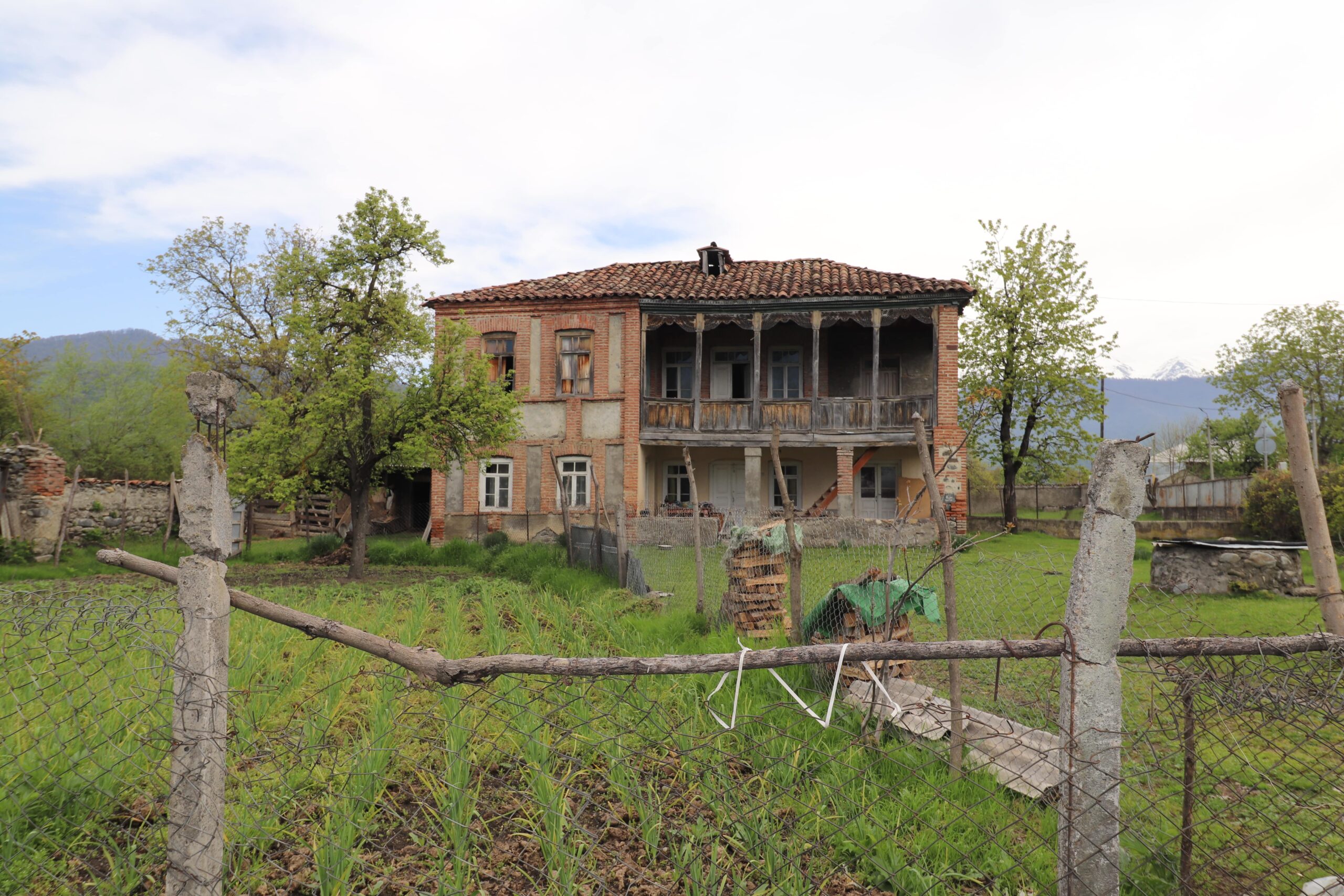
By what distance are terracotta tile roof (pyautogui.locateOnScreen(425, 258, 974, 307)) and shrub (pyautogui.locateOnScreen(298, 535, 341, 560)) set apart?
7.48 meters

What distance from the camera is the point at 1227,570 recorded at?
34.9 ft

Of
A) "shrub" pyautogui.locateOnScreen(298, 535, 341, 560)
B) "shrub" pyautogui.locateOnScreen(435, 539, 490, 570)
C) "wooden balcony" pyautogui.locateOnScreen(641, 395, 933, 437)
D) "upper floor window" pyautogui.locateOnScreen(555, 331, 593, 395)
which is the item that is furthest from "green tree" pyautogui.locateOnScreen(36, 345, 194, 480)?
"wooden balcony" pyautogui.locateOnScreen(641, 395, 933, 437)

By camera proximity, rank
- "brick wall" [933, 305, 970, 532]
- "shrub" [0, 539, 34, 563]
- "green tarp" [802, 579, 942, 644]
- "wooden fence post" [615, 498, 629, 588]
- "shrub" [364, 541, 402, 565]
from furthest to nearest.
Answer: "brick wall" [933, 305, 970, 532]
"shrub" [364, 541, 402, 565]
"shrub" [0, 539, 34, 563]
"wooden fence post" [615, 498, 629, 588]
"green tarp" [802, 579, 942, 644]

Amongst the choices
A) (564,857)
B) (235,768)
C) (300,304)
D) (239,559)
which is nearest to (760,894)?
(564,857)

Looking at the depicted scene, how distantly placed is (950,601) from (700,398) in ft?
57.9

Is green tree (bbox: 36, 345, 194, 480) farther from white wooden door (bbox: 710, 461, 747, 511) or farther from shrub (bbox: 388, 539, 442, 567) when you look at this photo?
white wooden door (bbox: 710, 461, 747, 511)

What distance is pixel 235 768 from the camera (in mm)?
4055

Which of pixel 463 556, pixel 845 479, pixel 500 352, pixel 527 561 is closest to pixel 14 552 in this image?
pixel 463 556

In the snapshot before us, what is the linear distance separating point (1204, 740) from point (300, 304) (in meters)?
14.8

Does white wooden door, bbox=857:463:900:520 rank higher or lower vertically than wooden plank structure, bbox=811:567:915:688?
higher

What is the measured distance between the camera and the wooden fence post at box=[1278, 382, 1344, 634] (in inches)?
123

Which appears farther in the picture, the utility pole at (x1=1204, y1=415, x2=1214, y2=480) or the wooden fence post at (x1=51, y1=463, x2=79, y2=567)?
the utility pole at (x1=1204, y1=415, x2=1214, y2=480)

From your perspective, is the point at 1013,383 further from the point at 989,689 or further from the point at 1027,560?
the point at 989,689

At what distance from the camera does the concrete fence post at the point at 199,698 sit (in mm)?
2230
